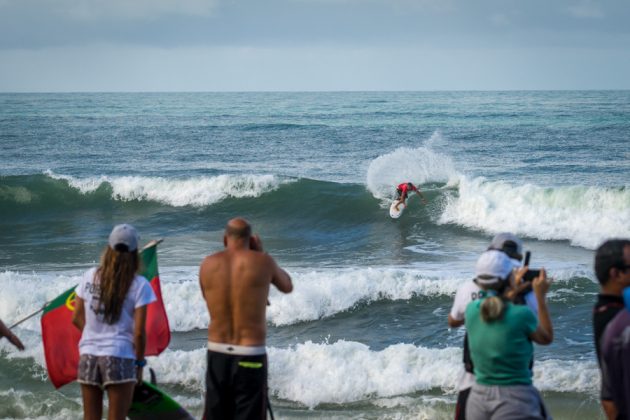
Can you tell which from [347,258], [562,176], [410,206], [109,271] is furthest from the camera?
[562,176]

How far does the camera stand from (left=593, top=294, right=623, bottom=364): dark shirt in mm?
4359

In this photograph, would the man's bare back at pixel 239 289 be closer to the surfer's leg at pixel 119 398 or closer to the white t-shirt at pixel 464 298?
the surfer's leg at pixel 119 398

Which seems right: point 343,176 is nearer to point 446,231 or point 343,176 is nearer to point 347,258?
point 446,231

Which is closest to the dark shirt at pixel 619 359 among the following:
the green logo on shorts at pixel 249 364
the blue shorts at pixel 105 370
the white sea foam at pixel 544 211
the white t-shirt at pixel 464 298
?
the white t-shirt at pixel 464 298

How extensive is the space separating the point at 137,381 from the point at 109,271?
2.46 ft

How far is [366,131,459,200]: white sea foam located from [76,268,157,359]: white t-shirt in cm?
1864

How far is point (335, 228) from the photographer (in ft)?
68.4

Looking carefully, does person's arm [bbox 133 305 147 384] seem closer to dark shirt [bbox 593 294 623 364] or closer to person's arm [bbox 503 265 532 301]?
person's arm [bbox 503 265 532 301]

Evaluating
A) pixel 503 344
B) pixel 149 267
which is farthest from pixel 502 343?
pixel 149 267

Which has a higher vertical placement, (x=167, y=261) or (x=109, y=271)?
(x=109, y=271)

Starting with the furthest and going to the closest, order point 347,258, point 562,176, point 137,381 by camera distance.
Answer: point 562,176 < point 347,258 < point 137,381

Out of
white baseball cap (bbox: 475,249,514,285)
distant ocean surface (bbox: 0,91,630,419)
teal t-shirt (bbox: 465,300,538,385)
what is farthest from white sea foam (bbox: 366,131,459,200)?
teal t-shirt (bbox: 465,300,538,385)

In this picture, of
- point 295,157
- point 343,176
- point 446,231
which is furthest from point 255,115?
point 446,231

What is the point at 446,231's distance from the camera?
19766 millimetres
